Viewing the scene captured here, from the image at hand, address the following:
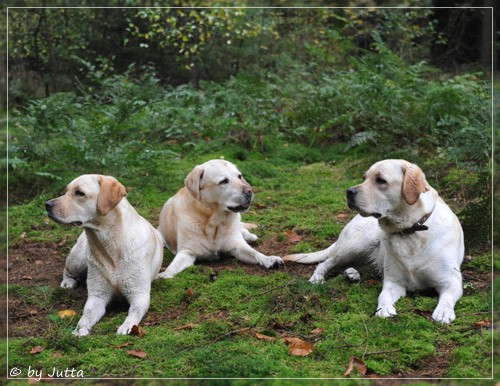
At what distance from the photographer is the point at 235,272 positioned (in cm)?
619

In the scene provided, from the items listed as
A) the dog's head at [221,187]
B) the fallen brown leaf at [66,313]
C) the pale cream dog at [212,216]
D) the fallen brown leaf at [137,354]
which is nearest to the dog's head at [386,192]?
the pale cream dog at [212,216]

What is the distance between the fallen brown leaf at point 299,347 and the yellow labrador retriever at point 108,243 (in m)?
1.33

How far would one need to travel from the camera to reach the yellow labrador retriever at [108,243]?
5.06 metres

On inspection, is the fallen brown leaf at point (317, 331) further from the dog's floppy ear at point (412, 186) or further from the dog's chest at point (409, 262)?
the dog's floppy ear at point (412, 186)

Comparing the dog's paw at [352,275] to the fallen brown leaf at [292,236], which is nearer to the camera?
the dog's paw at [352,275]

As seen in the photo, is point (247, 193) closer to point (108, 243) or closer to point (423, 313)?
point (108, 243)

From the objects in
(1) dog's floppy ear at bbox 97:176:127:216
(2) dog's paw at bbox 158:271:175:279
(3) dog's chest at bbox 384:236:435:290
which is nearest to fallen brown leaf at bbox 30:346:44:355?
(1) dog's floppy ear at bbox 97:176:127:216

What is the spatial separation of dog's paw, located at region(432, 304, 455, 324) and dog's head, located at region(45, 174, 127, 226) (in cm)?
263

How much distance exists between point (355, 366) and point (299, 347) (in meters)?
0.46

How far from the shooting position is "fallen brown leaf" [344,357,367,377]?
391 cm

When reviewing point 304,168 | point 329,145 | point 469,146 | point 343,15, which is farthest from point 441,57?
point 469,146

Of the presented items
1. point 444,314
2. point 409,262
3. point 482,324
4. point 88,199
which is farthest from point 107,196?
point 482,324

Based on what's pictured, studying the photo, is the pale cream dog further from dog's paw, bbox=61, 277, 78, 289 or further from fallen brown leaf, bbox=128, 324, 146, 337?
fallen brown leaf, bbox=128, 324, 146, 337

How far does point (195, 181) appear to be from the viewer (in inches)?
258
